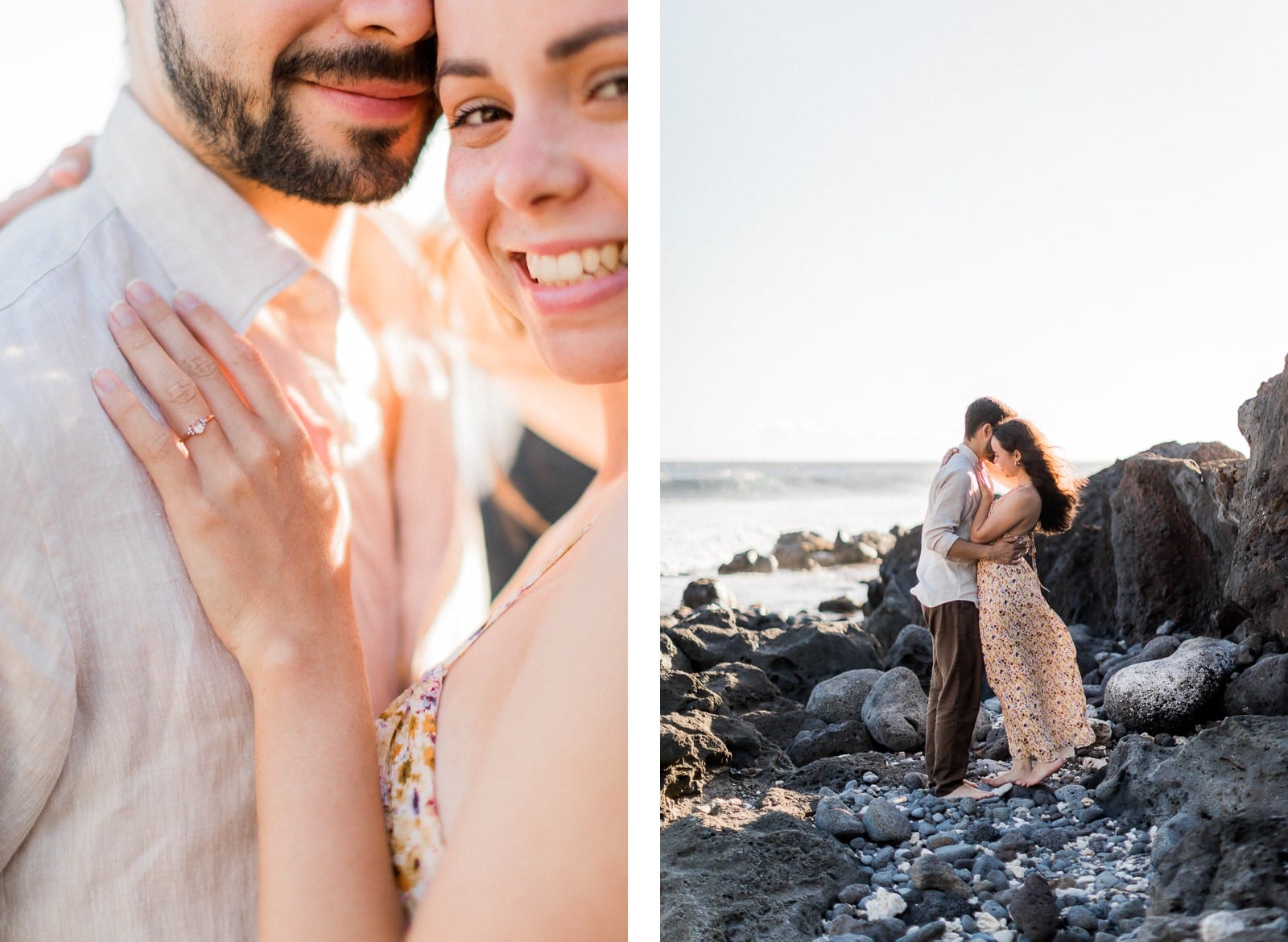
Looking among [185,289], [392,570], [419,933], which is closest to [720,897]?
[419,933]

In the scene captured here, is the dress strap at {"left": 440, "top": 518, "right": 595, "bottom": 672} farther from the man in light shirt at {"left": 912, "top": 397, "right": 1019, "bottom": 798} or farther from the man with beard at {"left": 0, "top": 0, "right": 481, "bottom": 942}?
the man in light shirt at {"left": 912, "top": 397, "right": 1019, "bottom": 798}

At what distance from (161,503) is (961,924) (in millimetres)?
2021

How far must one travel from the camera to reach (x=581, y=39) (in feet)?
7.05

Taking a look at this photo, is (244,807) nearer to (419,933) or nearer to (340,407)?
(419,933)

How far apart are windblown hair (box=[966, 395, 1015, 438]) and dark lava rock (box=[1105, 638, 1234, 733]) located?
75cm

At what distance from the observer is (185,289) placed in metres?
1.92

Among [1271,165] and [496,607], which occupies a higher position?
[1271,165]

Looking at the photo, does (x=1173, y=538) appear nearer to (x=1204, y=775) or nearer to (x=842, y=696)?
(x=1204, y=775)

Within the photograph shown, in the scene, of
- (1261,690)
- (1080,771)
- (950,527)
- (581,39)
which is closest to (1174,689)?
(1261,690)

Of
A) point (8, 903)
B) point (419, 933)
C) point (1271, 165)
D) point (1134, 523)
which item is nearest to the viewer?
point (8, 903)

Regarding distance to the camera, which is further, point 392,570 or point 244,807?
point 392,570

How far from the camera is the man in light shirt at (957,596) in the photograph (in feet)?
9.18

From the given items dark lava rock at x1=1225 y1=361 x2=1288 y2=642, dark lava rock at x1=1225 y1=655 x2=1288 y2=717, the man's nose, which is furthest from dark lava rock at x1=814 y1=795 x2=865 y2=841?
the man's nose

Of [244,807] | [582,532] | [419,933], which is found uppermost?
[582,532]
